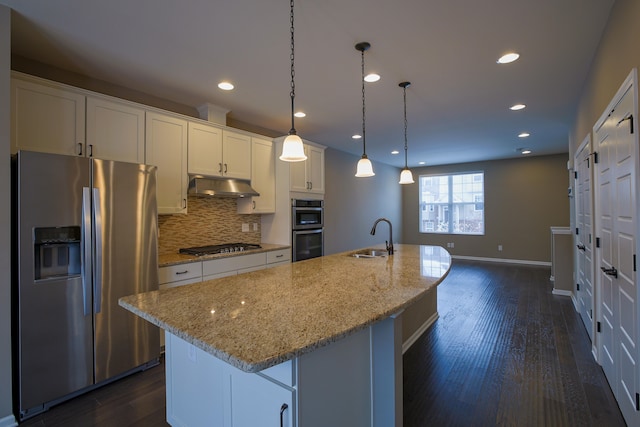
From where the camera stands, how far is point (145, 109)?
2887 mm

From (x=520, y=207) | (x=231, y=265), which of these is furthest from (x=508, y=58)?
(x=520, y=207)

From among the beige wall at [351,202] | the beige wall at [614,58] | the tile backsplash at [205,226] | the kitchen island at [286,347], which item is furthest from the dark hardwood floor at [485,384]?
the beige wall at [351,202]

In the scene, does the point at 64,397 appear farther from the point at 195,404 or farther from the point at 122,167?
the point at 122,167

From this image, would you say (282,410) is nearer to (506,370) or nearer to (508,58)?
(506,370)

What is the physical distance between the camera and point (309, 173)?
441 centimetres

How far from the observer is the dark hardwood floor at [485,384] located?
1.99 m

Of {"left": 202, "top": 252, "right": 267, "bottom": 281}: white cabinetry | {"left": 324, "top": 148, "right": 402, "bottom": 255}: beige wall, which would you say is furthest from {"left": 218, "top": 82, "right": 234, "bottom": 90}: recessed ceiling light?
{"left": 324, "top": 148, "right": 402, "bottom": 255}: beige wall

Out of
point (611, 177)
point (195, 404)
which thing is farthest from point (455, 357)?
point (195, 404)

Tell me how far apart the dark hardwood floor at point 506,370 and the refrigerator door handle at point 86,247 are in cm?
242

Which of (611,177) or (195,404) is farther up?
(611,177)

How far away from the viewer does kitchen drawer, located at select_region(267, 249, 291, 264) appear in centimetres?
379

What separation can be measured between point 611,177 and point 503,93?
1.60 meters

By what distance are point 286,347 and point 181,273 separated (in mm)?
2283

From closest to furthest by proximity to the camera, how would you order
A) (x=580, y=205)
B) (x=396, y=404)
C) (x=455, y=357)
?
(x=396, y=404)
(x=455, y=357)
(x=580, y=205)
